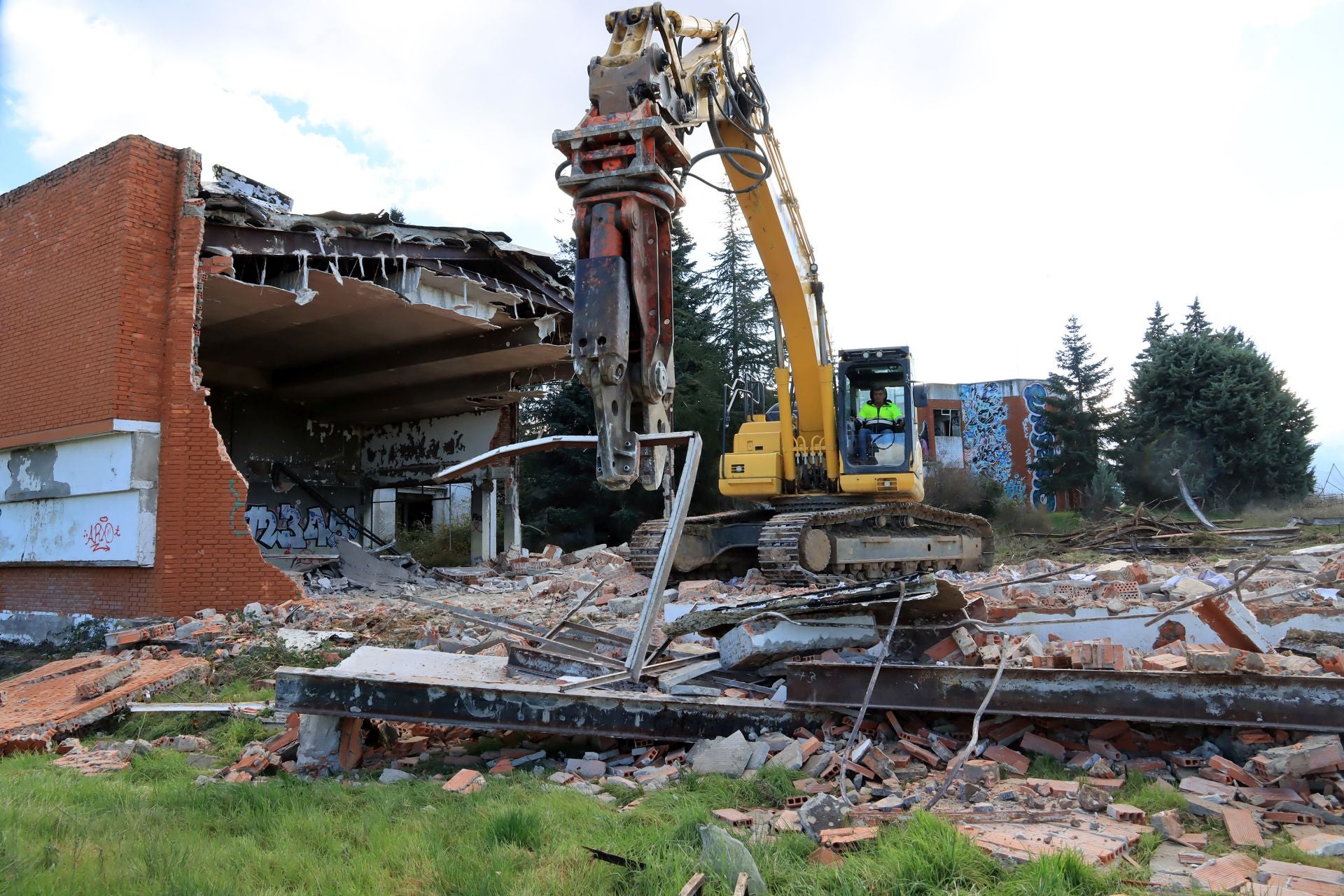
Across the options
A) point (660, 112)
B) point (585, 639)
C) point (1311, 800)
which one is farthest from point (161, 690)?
point (1311, 800)

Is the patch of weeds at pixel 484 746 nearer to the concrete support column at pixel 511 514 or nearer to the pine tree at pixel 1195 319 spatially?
the concrete support column at pixel 511 514

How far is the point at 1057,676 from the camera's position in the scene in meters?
4.73

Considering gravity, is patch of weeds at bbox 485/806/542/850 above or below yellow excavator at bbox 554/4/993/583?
below

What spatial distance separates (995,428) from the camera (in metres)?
40.6

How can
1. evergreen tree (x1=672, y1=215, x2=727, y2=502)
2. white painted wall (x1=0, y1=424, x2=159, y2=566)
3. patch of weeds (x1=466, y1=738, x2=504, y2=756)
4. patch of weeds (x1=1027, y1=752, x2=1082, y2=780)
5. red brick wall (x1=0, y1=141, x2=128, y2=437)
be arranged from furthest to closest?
evergreen tree (x1=672, y1=215, x2=727, y2=502) < red brick wall (x1=0, y1=141, x2=128, y2=437) < white painted wall (x1=0, y1=424, x2=159, y2=566) < patch of weeds (x1=466, y1=738, x2=504, y2=756) < patch of weeds (x1=1027, y1=752, x2=1082, y2=780)

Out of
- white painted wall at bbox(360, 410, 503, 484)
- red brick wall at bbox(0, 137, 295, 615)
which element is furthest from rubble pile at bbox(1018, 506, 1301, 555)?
red brick wall at bbox(0, 137, 295, 615)

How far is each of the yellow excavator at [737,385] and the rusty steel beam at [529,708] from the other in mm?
1344

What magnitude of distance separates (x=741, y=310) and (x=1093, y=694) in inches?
1194

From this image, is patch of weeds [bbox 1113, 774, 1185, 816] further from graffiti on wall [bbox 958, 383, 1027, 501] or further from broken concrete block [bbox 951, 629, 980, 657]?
graffiti on wall [bbox 958, 383, 1027, 501]

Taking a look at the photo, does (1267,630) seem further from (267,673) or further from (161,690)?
(161,690)

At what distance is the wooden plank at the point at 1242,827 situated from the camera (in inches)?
143

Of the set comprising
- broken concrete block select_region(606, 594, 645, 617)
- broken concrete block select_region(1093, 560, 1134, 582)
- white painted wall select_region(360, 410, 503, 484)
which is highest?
white painted wall select_region(360, 410, 503, 484)

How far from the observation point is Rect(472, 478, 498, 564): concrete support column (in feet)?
61.3

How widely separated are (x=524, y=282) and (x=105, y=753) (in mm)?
A: 10268
